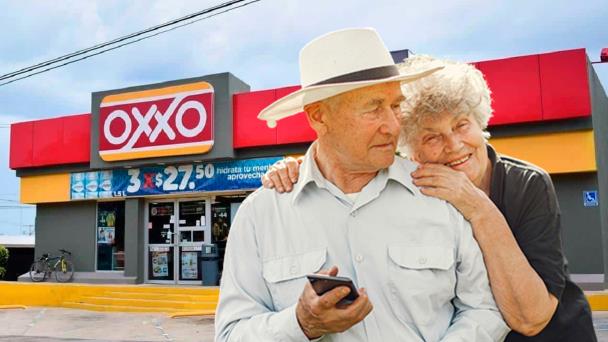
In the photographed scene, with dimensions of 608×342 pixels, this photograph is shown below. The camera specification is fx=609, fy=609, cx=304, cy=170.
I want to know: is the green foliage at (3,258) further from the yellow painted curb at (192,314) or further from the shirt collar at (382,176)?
the shirt collar at (382,176)

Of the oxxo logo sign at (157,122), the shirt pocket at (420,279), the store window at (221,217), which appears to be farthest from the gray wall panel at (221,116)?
the shirt pocket at (420,279)

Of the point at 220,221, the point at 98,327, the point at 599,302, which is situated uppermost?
the point at 220,221

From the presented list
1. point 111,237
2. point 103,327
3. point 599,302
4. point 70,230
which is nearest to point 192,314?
point 103,327

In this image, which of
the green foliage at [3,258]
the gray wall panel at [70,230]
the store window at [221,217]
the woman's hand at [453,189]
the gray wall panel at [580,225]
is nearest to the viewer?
the woman's hand at [453,189]

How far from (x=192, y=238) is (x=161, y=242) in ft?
2.96

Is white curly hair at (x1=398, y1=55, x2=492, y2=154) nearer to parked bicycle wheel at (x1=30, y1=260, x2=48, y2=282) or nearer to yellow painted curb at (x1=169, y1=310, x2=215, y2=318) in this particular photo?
yellow painted curb at (x1=169, y1=310, x2=215, y2=318)

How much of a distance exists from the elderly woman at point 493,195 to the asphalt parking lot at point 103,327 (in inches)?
266

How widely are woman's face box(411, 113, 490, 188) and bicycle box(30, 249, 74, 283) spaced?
51.9 feet

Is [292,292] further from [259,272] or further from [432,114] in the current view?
[432,114]

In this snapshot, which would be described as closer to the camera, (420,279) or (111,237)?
(420,279)

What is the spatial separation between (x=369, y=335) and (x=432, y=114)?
33.3 inches

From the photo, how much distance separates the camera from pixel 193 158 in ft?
48.1

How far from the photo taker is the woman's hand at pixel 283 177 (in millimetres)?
2133

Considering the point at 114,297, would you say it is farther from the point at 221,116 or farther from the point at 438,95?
the point at 438,95
